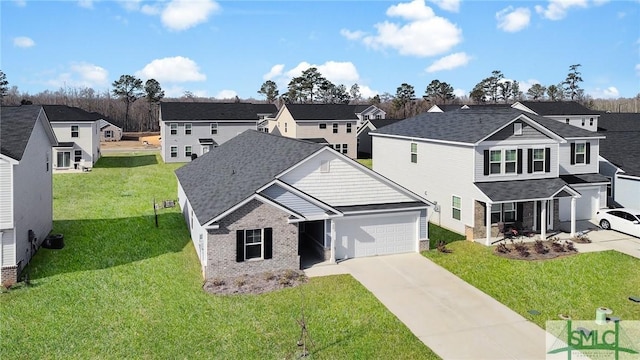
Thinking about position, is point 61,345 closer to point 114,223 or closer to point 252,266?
point 252,266

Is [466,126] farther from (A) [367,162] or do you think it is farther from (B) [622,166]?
(A) [367,162]

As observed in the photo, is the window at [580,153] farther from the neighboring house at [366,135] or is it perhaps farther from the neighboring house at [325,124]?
the neighboring house at [366,135]

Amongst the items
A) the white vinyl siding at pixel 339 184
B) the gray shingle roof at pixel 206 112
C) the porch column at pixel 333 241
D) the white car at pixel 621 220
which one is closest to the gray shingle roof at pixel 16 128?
the white vinyl siding at pixel 339 184

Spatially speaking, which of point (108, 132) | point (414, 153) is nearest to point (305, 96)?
point (108, 132)

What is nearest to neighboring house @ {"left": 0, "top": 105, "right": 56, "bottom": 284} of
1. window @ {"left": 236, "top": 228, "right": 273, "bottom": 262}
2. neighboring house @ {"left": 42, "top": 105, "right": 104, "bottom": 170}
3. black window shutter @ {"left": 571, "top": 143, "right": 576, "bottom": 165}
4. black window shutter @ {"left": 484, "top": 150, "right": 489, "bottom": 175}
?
window @ {"left": 236, "top": 228, "right": 273, "bottom": 262}

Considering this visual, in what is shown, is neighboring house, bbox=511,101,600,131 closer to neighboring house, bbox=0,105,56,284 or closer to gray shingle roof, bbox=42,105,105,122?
gray shingle roof, bbox=42,105,105,122

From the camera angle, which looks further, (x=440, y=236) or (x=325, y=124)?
(x=325, y=124)
